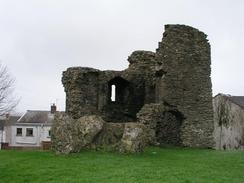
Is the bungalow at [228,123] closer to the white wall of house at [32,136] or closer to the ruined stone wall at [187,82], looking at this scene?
the ruined stone wall at [187,82]

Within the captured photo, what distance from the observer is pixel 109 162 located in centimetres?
1572

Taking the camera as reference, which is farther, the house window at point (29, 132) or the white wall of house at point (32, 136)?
the house window at point (29, 132)

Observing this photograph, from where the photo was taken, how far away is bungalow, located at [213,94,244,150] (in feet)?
129

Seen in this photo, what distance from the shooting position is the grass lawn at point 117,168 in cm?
1323

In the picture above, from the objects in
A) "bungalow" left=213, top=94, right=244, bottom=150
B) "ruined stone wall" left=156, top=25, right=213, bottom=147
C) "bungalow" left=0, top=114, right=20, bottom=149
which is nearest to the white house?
"bungalow" left=0, top=114, right=20, bottom=149

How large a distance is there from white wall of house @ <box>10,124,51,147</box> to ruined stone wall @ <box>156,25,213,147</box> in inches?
1386

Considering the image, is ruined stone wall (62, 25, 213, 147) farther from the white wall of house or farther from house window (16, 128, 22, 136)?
house window (16, 128, 22, 136)

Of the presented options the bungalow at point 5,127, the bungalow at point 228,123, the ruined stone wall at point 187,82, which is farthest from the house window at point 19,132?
the ruined stone wall at point 187,82

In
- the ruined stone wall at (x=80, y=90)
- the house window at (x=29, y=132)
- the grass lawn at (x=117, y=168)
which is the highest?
the ruined stone wall at (x=80, y=90)

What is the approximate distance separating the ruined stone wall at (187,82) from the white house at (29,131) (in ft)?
115

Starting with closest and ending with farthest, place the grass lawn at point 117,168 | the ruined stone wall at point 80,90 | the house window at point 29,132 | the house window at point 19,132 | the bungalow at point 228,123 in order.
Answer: the grass lawn at point 117,168
the ruined stone wall at point 80,90
the bungalow at point 228,123
the house window at point 29,132
the house window at point 19,132

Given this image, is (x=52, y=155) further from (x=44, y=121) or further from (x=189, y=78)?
(x=44, y=121)

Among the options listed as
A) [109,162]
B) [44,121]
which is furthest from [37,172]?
[44,121]

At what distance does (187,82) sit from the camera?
25312mm
